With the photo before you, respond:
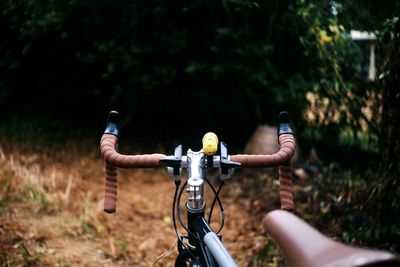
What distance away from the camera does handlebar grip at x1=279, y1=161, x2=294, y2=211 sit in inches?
66.1

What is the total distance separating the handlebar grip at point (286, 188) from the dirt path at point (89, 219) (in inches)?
64.6

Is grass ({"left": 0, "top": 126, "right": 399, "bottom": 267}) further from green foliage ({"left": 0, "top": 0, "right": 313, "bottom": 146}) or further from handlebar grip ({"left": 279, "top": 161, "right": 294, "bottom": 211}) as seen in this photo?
handlebar grip ({"left": 279, "top": 161, "right": 294, "bottom": 211})

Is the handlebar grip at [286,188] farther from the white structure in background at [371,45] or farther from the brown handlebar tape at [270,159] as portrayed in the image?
the white structure in background at [371,45]

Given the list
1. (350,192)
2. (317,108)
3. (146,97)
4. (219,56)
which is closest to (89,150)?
(146,97)

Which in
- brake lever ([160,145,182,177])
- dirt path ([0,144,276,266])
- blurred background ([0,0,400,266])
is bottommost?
dirt path ([0,144,276,266])

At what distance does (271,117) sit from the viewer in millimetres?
5684

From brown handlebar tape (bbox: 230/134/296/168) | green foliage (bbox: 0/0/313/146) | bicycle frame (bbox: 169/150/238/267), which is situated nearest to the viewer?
bicycle frame (bbox: 169/150/238/267)

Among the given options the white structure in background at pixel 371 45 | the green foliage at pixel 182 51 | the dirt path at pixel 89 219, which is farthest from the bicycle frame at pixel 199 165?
the green foliage at pixel 182 51

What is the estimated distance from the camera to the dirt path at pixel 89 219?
3.20 metres

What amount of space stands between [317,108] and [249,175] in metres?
1.08

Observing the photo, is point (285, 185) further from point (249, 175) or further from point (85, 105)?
point (85, 105)

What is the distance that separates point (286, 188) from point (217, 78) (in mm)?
3684

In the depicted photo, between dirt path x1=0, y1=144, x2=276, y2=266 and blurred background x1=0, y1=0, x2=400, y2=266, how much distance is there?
27 cm

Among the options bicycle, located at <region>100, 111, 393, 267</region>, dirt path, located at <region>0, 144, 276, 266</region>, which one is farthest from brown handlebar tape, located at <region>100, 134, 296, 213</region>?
dirt path, located at <region>0, 144, 276, 266</region>
